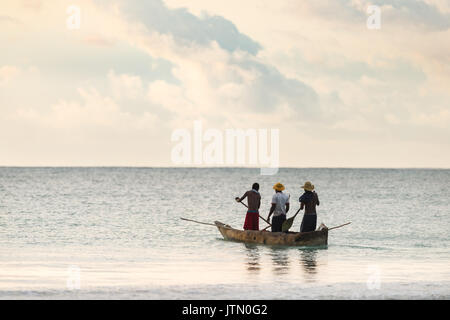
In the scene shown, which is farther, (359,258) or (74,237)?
(74,237)

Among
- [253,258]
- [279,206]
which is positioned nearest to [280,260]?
[253,258]

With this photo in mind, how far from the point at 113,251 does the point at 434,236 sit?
48.4 ft

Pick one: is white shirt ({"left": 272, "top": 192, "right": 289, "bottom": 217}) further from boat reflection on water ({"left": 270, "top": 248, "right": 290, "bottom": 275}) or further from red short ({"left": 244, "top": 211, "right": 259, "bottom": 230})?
red short ({"left": 244, "top": 211, "right": 259, "bottom": 230})

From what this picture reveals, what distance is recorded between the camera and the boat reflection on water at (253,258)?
61.5 ft

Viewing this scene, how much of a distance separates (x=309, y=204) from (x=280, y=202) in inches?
37.9

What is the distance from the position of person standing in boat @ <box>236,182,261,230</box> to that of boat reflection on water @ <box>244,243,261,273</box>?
70 cm

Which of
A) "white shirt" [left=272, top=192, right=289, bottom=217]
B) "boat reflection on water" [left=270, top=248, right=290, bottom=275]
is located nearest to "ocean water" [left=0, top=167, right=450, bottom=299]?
"boat reflection on water" [left=270, top=248, right=290, bottom=275]

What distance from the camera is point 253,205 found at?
80.9 ft

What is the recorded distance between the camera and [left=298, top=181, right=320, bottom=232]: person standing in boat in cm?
2305

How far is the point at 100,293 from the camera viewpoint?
1430cm

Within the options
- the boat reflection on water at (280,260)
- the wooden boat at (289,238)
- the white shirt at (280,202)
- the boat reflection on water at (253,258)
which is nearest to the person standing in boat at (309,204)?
the wooden boat at (289,238)

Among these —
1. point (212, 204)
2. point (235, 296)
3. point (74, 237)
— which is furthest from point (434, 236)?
point (212, 204)

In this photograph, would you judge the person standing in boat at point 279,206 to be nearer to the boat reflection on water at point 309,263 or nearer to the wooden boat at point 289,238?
the wooden boat at point 289,238
